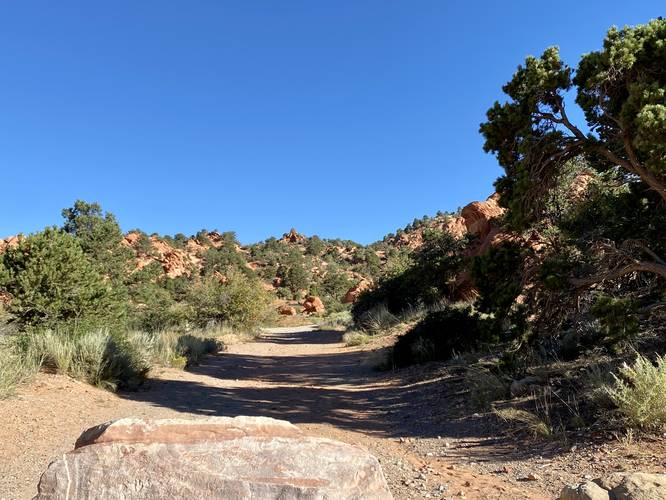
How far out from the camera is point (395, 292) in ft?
80.8

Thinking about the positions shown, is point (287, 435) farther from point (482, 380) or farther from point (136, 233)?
point (136, 233)

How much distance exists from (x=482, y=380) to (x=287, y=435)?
5.74 meters

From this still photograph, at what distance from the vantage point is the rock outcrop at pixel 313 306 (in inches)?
2042

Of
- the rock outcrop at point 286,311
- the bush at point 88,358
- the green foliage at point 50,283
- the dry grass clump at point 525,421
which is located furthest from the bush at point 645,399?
the rock outcrop at point 286,311

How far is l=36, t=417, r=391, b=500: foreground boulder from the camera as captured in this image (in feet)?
8.68

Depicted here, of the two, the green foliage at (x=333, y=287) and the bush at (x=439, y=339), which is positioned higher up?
the green foliage at (x=333, y=287)

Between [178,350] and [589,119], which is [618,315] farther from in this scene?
[178,350]

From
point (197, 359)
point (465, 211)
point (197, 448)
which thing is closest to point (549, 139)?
point (197, 448)

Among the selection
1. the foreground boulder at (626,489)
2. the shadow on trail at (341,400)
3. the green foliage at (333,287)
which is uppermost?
the green foliage at (333,287)

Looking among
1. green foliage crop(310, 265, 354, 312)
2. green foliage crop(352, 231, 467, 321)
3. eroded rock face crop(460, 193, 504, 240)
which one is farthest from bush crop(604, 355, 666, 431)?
green foliage crop(310, 265, 354, 312)

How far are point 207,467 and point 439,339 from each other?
10190 mm

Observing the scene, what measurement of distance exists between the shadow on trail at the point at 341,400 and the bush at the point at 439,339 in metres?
0.76

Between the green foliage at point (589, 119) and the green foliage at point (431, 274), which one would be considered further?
the green foliage at point (431, 274)

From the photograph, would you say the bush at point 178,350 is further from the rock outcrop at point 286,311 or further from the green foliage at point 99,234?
the rock outcrop at point 286,311
